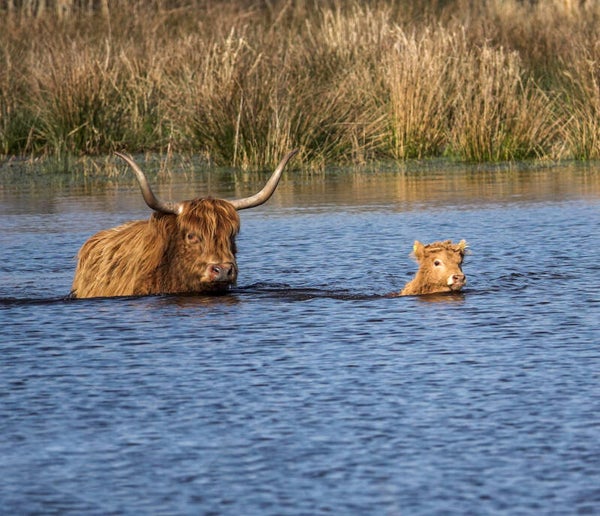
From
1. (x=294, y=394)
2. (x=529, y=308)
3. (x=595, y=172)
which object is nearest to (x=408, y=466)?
(x=294, y=394)

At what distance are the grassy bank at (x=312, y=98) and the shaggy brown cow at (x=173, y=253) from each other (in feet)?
29.3

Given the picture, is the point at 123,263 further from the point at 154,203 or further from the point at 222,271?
the point at 222,271

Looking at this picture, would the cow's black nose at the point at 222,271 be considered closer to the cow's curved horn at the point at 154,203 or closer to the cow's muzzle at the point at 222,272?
the cow's muzzle at the point at 222,272

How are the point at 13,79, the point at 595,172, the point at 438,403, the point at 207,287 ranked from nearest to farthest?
the point at 438,403, the point at 207,287, the point at 595,172, the point at 13,79

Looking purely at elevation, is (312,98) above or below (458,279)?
above

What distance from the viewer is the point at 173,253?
928cm

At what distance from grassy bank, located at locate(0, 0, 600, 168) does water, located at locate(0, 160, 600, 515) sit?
6681mm

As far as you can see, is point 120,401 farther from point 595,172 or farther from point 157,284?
point 595,172

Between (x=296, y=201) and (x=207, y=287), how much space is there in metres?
6.16

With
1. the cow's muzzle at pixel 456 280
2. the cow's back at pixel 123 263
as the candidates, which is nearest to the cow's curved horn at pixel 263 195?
the cow's back at pixel 123 263

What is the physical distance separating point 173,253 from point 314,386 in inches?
108

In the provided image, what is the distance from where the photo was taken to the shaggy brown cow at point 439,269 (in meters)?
9.16

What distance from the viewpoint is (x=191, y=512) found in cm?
489

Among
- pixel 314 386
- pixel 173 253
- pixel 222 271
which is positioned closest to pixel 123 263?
pixel 173 253
